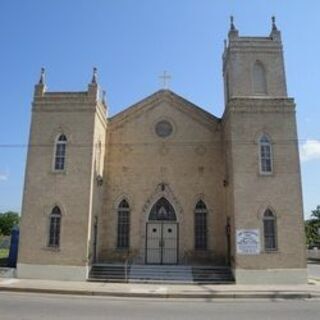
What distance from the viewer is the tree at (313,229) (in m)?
53.5

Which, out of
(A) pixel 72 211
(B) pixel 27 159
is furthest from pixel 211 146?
(B) pixel 27 159

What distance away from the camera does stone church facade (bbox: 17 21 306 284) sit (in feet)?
64.7

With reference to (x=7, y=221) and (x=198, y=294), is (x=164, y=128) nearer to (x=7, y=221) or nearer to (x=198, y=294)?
(x=198, y=294)

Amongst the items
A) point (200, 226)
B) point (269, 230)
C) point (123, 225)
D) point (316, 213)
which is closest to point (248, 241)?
point (269, 230)

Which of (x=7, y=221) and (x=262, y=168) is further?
(x=7, y=221)

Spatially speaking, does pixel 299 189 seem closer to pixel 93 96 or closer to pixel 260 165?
pixel 260 165

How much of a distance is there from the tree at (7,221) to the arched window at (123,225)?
60.5m

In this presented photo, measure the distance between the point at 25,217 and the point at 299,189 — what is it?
13212 mm

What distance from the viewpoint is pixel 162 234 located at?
879 inches

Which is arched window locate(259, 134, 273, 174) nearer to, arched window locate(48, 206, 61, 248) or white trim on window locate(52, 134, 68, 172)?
white trim on window locate(52, 134, 68, 172)

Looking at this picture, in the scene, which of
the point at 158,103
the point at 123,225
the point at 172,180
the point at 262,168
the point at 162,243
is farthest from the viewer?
the point at 158,103

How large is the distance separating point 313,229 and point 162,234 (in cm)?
3932

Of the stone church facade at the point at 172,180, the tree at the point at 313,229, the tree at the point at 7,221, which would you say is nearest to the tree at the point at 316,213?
the tree at the point at 313,229

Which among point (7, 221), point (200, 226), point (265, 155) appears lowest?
point (200, 226)
